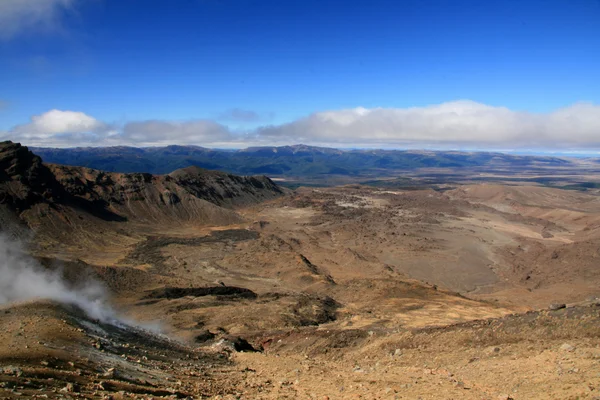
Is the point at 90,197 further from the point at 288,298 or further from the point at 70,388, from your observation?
the point at 70,388

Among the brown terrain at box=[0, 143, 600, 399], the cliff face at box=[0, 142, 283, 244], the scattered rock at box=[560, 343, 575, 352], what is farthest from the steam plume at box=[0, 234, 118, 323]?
the cliff face at box=[0, 142, 283, 244]

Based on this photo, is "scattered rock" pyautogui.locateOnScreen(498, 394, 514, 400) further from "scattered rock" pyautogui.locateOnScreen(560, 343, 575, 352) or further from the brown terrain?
"scattered rock" pyautogui.locateOnScreen(560, 343, 575, 352)

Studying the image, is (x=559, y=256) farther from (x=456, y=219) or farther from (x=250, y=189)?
(x=250, y=189)

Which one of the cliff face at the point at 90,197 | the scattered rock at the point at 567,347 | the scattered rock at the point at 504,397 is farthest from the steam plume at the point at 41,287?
the cliff face at the point at 90,197

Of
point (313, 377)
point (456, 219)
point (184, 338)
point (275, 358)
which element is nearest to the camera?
point (313, 377)

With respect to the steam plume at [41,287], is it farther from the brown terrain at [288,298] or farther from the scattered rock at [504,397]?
the scattered rock at [504,397]

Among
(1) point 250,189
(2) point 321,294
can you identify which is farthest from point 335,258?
(1) point 250,189

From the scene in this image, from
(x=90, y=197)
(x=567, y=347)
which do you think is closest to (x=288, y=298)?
(x=567, y=347)
